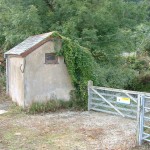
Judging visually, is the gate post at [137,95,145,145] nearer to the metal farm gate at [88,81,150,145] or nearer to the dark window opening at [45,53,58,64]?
the metal farm gate at [88,81,150,145]

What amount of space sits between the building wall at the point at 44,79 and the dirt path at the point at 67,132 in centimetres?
99

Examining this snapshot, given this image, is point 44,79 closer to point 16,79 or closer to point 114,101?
point 16,79

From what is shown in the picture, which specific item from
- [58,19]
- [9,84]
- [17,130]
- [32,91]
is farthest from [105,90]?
[58,19]

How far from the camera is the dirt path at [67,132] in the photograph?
760 cm

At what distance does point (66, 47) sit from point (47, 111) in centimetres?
277

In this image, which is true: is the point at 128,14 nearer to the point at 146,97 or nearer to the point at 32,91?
the point at 32,91

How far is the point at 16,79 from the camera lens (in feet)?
41.2

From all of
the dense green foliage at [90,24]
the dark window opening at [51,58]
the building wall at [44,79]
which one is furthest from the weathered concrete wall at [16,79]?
the dense green foliage at [90,24]

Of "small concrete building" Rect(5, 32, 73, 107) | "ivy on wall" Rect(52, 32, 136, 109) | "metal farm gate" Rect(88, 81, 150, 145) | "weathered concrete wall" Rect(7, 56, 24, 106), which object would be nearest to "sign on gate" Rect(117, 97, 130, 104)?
"metal farm gate" Rect(88, 81, 150, 145)

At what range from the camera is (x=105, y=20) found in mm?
15516

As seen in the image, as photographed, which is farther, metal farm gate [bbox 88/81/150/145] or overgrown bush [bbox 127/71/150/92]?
overgrown bush [bbox 127/71/150/92]

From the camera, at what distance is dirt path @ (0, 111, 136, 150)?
760 cm

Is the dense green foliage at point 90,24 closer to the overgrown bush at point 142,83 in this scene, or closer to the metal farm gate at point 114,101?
the overgrown bush at point 142,83

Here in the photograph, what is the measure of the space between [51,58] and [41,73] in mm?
764
